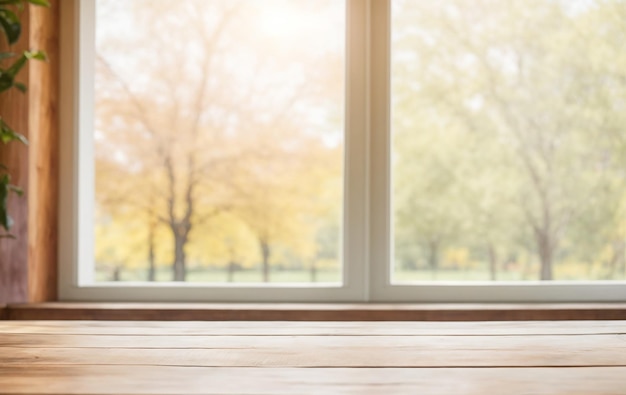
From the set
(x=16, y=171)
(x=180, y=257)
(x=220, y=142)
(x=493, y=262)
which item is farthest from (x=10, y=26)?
(x=493, y=262)

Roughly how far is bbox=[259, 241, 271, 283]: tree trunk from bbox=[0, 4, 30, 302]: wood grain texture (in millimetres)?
3369

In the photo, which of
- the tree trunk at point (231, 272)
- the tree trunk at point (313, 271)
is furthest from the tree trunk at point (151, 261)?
the tree trunk at point (313, 271)

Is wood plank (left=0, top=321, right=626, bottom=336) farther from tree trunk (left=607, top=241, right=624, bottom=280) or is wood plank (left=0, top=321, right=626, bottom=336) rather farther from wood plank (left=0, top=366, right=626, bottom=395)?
tree trunk (left=607, top=241, right=624, bottom=280)

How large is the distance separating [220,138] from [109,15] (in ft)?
3.93

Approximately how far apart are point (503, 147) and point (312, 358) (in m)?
4.09

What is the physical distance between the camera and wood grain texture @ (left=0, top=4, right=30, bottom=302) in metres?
1.86

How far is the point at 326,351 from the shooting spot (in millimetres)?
1366

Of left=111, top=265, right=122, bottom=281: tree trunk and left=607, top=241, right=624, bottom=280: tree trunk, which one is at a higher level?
left=607, top=241, right=624, bottom=280: tree trunk

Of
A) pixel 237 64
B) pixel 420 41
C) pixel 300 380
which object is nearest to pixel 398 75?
pixel 420 41

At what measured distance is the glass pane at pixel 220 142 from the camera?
16.4ft

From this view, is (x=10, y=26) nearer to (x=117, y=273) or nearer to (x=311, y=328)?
(x=311, y=328)

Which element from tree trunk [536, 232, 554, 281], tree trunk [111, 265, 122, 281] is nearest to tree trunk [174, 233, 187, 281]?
tree trunk [111, 265, 122, 281]

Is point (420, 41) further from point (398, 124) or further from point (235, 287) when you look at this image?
point (235, 287)

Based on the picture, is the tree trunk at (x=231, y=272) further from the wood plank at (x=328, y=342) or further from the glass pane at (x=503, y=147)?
the wood plank at (x=328, y=342)
